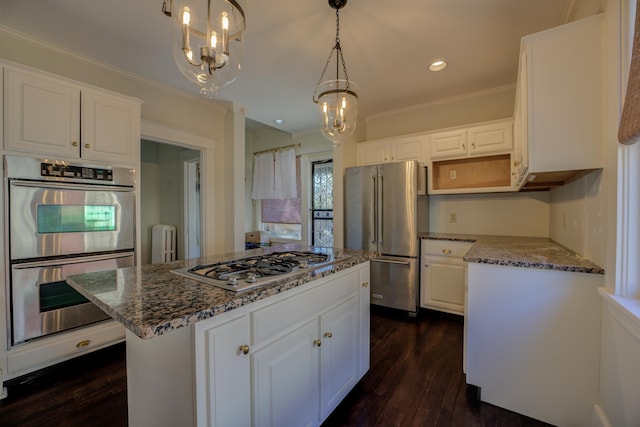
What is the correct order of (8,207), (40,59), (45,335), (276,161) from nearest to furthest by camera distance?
(8,207) → (45,335) → (40,59) → (276,161)

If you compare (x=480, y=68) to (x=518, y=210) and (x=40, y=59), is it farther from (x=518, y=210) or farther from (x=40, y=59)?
(x=40, y=59)

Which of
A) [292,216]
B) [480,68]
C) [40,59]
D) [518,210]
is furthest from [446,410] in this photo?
[40,59]

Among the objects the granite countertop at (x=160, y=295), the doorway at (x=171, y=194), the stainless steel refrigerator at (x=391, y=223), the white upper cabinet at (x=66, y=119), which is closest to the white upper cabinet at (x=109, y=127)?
the white upper cabinet at (x=66, y=119)

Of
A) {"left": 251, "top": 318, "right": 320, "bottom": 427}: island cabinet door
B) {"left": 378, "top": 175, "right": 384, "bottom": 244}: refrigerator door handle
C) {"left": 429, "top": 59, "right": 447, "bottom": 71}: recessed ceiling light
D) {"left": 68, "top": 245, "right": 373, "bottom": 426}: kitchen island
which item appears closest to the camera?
{"left": 68, "top": 245, "right": 373, "bottom": 426}: kitchen island

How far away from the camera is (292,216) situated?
4.75 m

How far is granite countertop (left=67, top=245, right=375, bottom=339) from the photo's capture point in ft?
2.62

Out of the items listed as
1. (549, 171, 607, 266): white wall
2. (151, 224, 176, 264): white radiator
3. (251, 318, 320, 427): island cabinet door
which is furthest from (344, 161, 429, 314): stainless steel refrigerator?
(151, 224, 176, 264): white radiator

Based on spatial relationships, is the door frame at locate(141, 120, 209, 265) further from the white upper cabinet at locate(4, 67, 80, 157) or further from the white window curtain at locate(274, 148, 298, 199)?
the white window curtain at locate(274, 148, 298, 199)

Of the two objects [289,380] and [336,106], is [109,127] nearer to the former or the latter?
[336,106]

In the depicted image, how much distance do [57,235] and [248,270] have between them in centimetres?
167

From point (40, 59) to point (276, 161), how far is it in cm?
297

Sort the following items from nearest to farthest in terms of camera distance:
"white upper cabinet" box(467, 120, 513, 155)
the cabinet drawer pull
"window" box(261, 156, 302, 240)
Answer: the cabinet drawer pull → "white upper cabinet" box(467, 120, 513, 155) → "window" box(261, 156, 302, 240)

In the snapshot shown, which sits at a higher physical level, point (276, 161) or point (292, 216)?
point (276, 161)

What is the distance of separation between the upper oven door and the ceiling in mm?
1135
